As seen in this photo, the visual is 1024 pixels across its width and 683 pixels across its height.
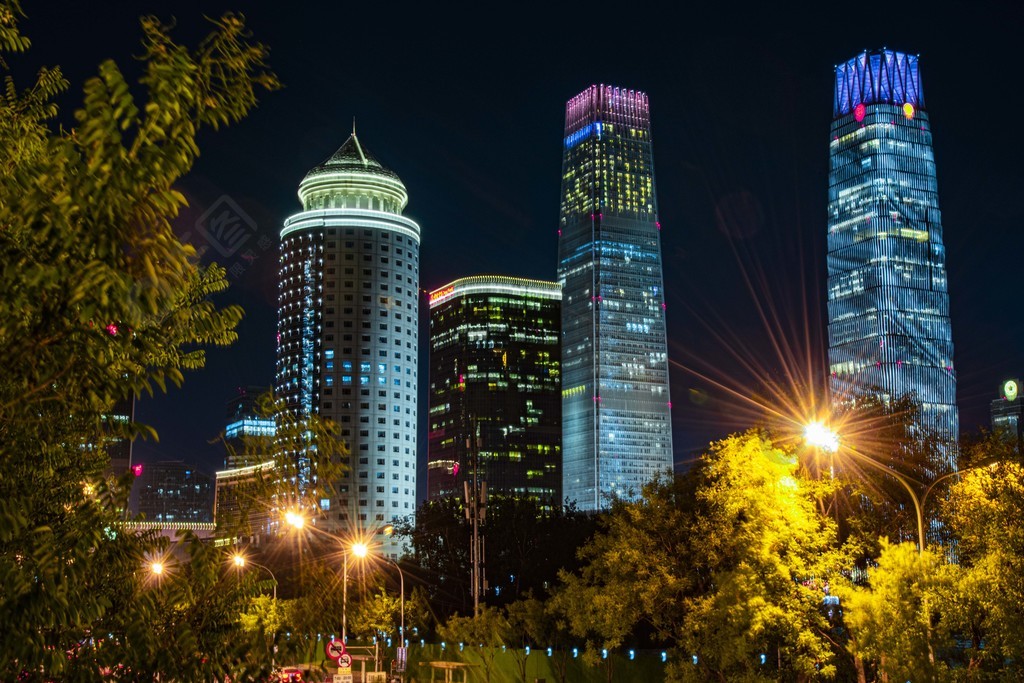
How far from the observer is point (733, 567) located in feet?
137

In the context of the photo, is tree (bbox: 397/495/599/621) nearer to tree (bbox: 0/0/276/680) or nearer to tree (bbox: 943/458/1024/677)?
tree (bbox: 943/458/1024/677)

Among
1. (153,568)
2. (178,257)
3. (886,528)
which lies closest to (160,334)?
(178,257)

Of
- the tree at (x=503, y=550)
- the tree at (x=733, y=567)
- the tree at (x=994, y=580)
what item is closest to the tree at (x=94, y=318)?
the tree at (x=994, y=580)

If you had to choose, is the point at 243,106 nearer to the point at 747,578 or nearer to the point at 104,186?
the point at 104,186

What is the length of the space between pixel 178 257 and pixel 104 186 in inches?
33.1

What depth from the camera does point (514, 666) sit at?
5744 cm

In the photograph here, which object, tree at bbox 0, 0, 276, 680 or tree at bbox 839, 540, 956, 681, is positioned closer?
tree at bbox 0, 0, 276, 680

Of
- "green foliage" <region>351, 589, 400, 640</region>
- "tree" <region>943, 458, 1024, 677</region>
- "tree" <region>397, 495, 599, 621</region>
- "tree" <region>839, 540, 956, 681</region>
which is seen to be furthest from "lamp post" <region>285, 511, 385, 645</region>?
"tree" <region>397, 495, 599, 621</region>

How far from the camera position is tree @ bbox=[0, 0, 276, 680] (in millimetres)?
7352

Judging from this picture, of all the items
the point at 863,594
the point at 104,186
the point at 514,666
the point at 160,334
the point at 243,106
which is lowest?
the point at 514,666

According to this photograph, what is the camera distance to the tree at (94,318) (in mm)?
7352

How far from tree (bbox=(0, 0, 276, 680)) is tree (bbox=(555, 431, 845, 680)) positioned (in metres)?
31.1

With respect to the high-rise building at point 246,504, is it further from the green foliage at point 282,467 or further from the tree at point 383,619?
the tree at point 383,619

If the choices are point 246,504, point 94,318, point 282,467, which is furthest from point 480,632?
point 94,318
